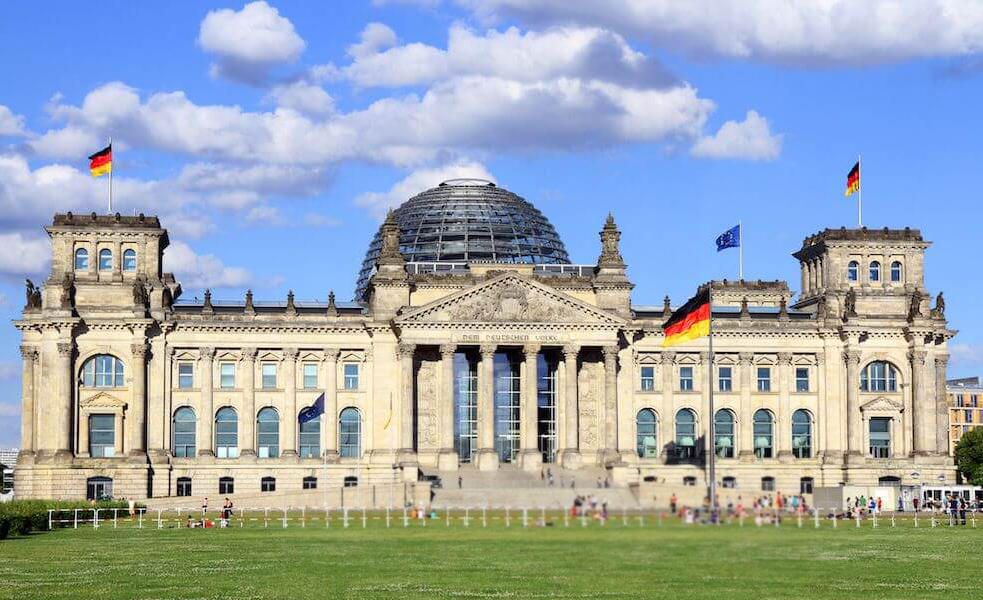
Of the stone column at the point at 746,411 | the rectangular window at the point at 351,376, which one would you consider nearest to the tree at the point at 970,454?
the stone column at the point at 746,411

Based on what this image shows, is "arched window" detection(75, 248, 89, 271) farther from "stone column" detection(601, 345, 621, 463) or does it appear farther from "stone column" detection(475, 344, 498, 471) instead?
"stone column" detection(601, 345, 621, 463)

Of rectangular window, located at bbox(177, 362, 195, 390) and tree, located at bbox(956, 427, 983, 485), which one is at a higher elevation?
rectangular window, located at bbox(177, 362, 195, 390)

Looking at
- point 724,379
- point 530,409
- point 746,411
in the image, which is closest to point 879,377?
point 746,411

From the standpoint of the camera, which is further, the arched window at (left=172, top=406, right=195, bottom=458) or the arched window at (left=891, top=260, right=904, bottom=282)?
the arched window at (left=891, top=260, right=904, bottom=282)

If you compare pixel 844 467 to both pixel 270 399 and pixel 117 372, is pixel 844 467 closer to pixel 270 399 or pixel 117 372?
pixel 270 399

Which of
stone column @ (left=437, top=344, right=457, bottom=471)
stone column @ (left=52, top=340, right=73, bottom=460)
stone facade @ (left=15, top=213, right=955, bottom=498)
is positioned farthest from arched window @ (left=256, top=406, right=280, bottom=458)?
stone column @ (left=52, top=340, right=73, bottom=460)

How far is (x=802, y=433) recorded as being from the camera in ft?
456

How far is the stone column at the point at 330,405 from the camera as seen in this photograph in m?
133

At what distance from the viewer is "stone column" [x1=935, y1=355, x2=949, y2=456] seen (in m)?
137

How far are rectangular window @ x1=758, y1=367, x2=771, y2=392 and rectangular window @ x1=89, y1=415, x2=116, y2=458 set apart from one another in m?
52.2

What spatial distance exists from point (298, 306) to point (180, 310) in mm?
9398

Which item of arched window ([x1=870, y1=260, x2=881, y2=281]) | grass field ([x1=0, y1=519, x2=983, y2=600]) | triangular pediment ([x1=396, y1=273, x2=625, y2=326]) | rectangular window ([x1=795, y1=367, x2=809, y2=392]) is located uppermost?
arched window ([x1=870, y1=260, x2=881, y2=281])

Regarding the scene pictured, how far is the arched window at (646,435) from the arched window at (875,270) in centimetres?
2198

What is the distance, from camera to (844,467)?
Answer: 447 feet
